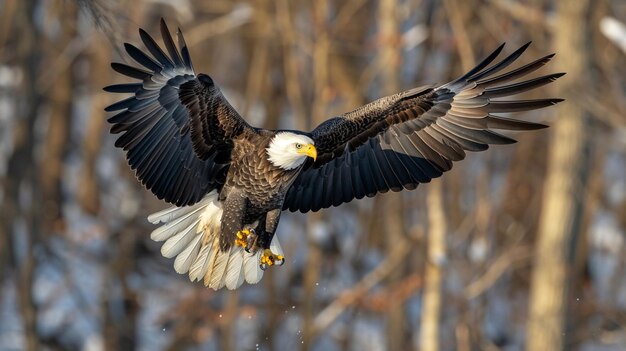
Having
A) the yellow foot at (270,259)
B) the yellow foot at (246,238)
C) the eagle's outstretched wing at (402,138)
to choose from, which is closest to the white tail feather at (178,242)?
the yellow foot at (246,238)

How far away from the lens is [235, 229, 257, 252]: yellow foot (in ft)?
21.2

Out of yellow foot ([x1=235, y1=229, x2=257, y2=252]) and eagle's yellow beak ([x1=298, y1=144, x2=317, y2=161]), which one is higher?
eagle's yellow beak ([x1=298, y1=144, x2=317, y2=161])

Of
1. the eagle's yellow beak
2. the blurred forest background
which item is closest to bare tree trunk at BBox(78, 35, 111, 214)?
the blurred forest background

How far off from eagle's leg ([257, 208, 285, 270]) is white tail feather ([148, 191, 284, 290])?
5 centimetres

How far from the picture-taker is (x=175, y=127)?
618 centimetres

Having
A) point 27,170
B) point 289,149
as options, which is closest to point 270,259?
point 289,149

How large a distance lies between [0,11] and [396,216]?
641 cm

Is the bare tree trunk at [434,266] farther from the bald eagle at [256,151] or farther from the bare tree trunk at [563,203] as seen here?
the bald eagle at [256,151]

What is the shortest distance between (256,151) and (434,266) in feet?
16.7

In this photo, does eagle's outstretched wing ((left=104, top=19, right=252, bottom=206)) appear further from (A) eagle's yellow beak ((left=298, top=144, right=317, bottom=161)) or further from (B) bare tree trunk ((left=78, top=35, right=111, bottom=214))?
(B) bare tree trunk ((left=78, top=35, right=111, bottom=214))

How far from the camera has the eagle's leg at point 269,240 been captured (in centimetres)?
646

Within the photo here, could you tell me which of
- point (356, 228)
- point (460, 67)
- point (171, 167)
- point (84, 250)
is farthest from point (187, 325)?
point (171, 167)

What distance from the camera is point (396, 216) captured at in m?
12.6

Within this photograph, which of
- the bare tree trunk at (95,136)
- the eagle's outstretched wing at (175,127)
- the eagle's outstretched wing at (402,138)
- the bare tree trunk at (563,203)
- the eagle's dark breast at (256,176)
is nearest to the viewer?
the eagle's outstretched wing at (175,127)
